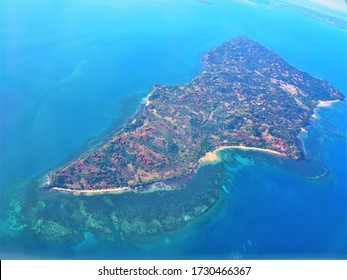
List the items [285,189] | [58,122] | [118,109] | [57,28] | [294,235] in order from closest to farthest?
[294,235], [285,189], [58,122], [118,109], [57,28]

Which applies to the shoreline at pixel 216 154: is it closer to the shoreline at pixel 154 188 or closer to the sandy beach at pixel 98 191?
the shoreline at pixel 154 188

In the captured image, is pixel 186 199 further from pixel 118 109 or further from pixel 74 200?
pixel 118 109

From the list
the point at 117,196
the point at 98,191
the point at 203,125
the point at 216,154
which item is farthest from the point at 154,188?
the point at 203,125

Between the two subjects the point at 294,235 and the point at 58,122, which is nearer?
the point at 294,235

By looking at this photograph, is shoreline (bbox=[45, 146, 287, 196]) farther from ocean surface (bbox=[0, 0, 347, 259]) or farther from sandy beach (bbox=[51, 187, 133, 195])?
ocean surface (bbox=[0, 0, 347, 259])

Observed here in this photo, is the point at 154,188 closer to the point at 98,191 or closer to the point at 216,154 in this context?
the point at 98,191

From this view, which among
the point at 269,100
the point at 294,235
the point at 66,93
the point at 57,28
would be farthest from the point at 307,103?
the point at 57,28

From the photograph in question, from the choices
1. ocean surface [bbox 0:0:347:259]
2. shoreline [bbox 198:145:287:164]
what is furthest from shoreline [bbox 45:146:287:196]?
ocean surface [bbox 0:0:347:259]
